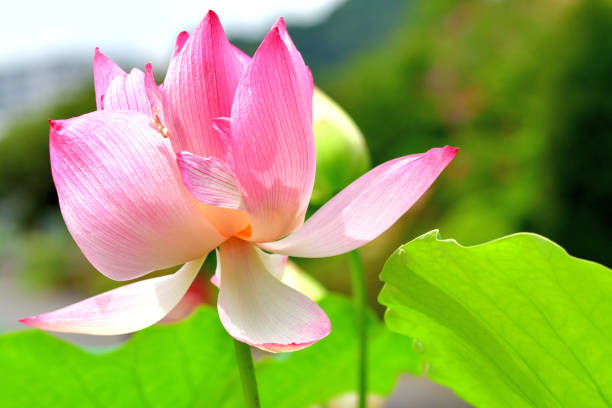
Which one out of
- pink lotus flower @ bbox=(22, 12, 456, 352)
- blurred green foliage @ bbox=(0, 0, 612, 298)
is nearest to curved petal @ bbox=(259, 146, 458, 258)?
pink lotus flower @ bbox=(22, 12, 456, 352)

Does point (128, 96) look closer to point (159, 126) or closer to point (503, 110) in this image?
point (159, 126)

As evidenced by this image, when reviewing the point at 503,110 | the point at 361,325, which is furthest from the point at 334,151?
the point at 503,110

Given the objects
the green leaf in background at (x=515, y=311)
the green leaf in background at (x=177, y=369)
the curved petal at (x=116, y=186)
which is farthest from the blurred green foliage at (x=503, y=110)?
the curved petal at (x=116, y=186)

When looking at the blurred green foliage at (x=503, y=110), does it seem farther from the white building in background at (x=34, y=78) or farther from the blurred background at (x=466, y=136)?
the white building in background at (x=34, y=78)

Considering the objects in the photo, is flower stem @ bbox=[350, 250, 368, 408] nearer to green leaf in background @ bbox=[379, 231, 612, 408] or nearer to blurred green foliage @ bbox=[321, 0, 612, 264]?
green leaf in background @ bbox=[379, 231, 612, 408]

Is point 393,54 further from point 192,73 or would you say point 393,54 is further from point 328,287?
point 192,73

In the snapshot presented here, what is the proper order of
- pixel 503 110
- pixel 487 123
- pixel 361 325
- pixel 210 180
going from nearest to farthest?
pixel 210 180 < pixel 361 325 < pixel 503 110 < pixel 487 123

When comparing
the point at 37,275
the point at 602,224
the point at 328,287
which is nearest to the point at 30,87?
the point at 37,275

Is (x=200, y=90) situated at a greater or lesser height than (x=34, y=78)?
greater
